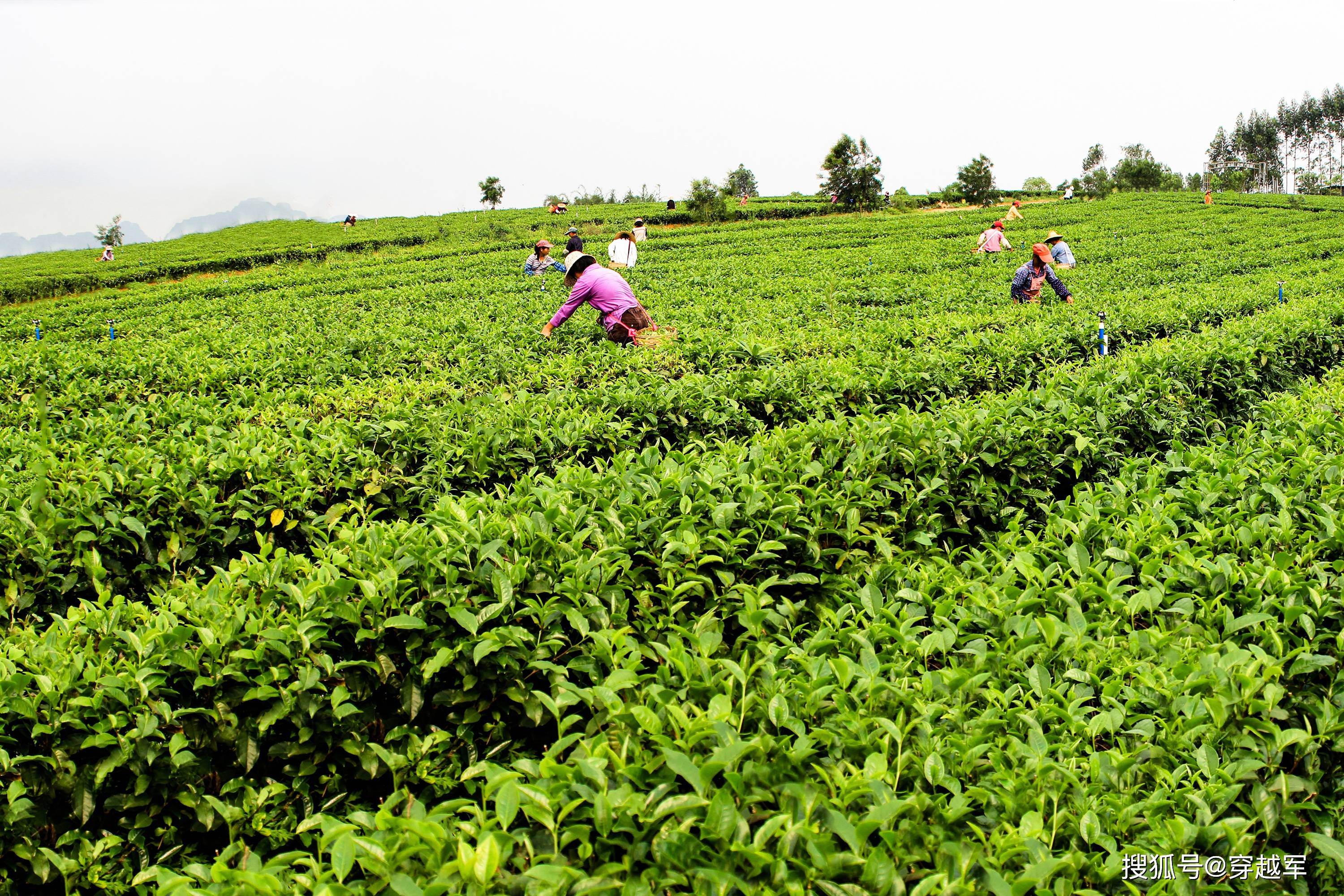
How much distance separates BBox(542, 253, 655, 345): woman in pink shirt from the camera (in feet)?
26.8

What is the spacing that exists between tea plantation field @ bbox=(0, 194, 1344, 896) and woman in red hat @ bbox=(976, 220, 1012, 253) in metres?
11.7

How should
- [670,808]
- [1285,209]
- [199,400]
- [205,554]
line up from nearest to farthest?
1. [670,808]
2. [205,554]
3. [199,400]
4. [1285,209]

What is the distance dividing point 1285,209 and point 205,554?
155 ft

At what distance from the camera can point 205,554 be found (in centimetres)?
393

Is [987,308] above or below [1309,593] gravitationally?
above

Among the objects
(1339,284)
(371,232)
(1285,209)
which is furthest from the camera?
(1285,209)

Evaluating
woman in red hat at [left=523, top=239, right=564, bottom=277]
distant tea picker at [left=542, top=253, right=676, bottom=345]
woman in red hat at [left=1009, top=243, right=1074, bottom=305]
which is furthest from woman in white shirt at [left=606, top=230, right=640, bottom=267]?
woman in red hat at [left=1009, top=243, right=1074, bottom=305]

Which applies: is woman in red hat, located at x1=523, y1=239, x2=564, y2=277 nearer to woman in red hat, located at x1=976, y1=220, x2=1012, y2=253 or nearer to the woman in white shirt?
the woman in white shirt

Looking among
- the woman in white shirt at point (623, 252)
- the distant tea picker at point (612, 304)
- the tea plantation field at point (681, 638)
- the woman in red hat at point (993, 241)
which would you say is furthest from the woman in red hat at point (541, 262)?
the woman in red hat at point (993, 241)

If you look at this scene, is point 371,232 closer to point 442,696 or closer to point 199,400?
point 199,400

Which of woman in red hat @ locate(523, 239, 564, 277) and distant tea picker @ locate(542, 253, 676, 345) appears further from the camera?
woman in red hat @ locate(523, 239, 564, 277)

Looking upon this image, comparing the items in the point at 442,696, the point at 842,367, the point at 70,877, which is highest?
the point at 842,367

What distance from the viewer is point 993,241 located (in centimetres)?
1733

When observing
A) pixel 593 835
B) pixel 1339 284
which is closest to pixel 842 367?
pixel 593 835
